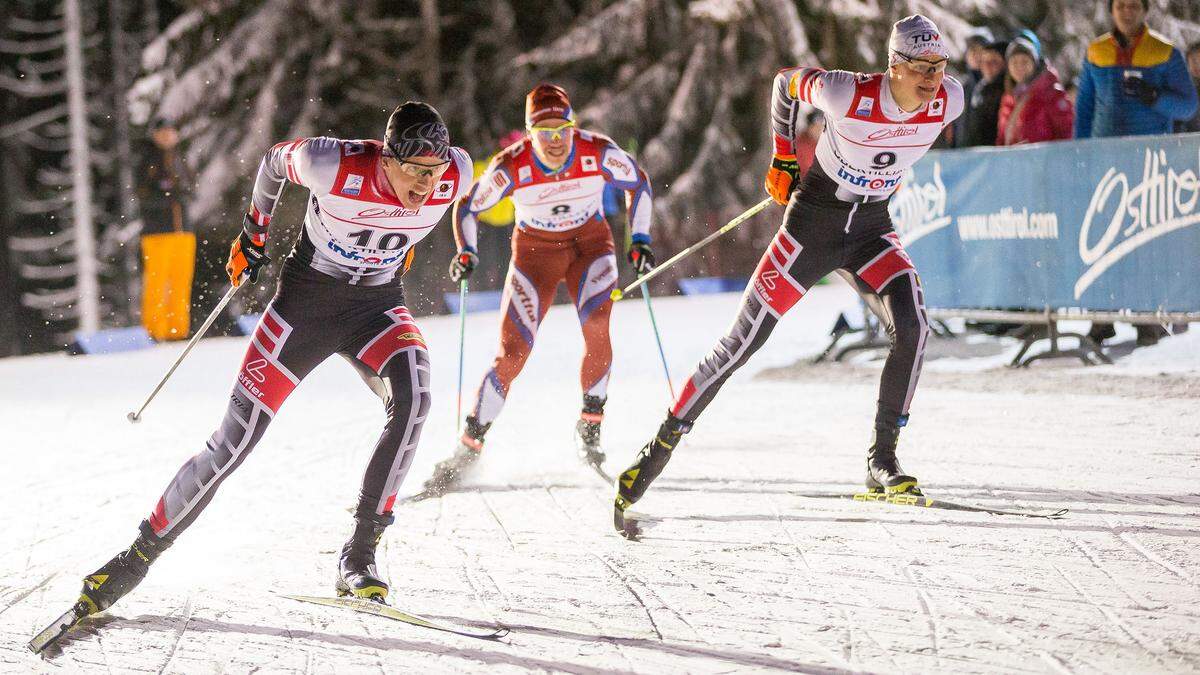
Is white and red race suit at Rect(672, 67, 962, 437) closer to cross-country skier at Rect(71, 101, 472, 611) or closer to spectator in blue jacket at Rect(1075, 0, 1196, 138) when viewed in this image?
cross-country skier at Rect(71, 101, 472, 611)

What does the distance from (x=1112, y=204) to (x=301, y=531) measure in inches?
256

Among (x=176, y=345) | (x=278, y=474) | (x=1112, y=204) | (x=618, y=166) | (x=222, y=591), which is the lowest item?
(x=176, y=345)

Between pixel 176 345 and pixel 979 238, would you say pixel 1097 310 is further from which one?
pixel 176 345

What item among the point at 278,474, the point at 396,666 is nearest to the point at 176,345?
the point at 278,474

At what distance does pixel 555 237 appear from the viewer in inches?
295

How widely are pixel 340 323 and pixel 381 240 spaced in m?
0.36

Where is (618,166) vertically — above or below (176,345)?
above

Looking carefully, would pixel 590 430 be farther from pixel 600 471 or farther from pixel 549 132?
pixel 549 132

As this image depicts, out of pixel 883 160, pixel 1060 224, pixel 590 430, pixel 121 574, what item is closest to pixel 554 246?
pixel 590 430

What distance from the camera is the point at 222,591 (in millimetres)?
5039

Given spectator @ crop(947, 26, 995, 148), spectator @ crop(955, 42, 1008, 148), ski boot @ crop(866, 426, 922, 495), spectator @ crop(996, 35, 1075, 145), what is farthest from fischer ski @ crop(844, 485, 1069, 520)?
spectator @ crop(947, 26, 995, 148)

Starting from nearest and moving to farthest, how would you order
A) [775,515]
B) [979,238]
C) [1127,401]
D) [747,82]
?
1. [775,515]
2. [1127,401]
3. [979,238]
4. [747,82]

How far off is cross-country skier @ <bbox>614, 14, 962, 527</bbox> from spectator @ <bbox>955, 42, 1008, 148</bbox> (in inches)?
214

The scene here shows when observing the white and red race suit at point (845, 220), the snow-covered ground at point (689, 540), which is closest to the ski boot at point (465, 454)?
the snow-covered ground at point (689, 540)
